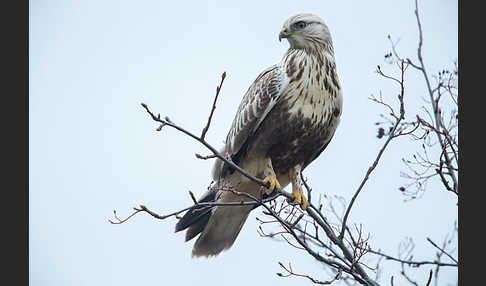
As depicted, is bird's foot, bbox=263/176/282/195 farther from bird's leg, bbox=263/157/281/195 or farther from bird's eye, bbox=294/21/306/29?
bird's eye, bbox=294/21/306/29

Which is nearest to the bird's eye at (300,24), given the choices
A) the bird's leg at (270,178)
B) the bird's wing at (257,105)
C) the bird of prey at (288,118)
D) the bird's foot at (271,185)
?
the bird of prey at (288,118)

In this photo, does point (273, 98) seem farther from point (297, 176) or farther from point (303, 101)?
point (297, 176)

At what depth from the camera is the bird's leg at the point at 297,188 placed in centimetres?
452

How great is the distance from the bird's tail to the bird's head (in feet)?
5.42

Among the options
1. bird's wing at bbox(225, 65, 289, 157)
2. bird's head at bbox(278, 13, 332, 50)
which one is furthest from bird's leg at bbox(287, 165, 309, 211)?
bird's head at bbox(278, 13, 332, 50)

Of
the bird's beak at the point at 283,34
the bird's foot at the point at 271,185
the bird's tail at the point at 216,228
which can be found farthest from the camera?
the bird's tail at the point at 216,228

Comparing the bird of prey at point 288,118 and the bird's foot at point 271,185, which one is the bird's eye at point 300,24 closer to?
the bird of prey at point 288,118

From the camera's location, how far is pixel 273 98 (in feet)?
14.7

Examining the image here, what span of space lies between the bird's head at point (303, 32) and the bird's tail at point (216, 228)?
165cm

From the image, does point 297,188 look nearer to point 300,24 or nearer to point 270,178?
point 270,178

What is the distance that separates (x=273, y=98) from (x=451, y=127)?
4.94 feet

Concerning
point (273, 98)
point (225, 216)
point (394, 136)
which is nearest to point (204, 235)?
point (225, 216)

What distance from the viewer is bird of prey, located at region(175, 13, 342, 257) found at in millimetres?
4469
